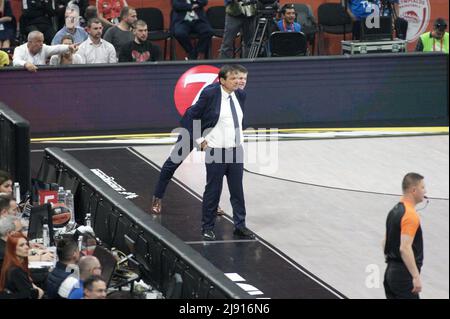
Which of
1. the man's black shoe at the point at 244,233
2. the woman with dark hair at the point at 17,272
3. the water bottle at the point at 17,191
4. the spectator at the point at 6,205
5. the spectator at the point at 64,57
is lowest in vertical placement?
the man's black shoe at the point at 244,233

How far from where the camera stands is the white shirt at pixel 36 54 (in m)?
20.2

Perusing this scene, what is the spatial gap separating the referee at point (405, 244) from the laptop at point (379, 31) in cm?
1255

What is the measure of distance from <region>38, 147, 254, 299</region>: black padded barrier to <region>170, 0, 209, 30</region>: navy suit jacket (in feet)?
25.1

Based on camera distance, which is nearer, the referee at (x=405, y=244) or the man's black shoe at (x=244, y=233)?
the referee at (x=405, y=244)

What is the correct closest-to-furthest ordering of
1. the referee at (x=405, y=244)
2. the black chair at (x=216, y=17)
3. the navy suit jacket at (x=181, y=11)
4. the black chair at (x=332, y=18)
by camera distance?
the referee at (x=405, y=244) < the navy suit jacket at (x=181, y=11) < the black chair at (x=216, y=17) < the black chair at (x=332, y=18)

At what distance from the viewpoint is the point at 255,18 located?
2255cm

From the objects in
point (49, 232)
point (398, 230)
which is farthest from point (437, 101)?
point (398, 230)

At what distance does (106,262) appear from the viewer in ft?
37.2

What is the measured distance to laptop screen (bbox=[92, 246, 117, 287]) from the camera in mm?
11045

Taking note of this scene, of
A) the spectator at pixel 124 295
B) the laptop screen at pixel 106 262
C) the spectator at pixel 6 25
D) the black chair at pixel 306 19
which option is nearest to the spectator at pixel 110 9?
the spectator at pixel 6 25

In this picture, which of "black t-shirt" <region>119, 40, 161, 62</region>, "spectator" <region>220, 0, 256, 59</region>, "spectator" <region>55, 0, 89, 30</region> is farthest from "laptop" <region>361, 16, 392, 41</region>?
"spectator" <region>55, 0, 89, 30</region>

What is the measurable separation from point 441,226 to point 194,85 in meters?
7.41

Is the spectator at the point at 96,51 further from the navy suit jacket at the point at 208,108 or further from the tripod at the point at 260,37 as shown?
the navy suit jacket at the point at 208,108

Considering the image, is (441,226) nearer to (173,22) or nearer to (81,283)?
(81,283)
